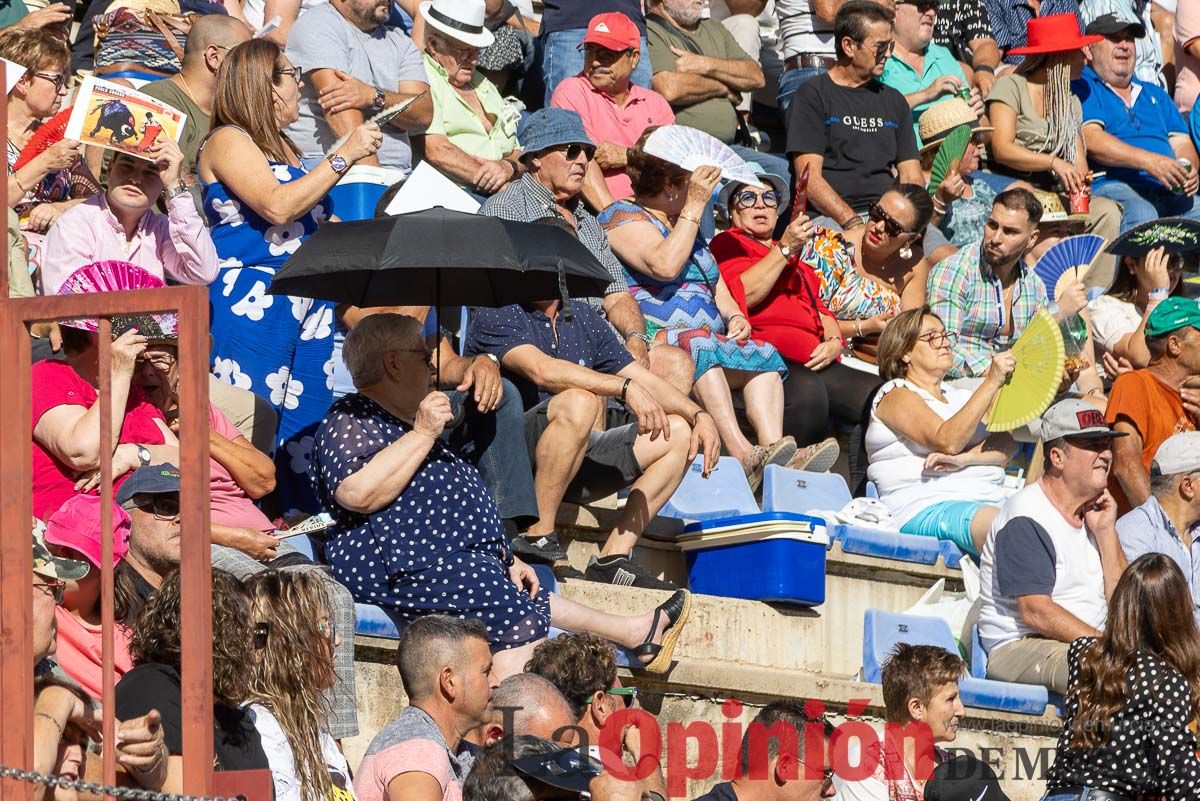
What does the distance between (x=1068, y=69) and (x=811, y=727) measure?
7.03 metres

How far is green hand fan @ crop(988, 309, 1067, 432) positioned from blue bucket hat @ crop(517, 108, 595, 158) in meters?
2.12

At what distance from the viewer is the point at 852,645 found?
797 centimetres

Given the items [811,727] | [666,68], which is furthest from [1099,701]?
[666,68]

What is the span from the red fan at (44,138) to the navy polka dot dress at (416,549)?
1580mm

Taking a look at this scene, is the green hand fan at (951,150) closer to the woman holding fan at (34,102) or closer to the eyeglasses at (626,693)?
the woman holding fan at (34,102)

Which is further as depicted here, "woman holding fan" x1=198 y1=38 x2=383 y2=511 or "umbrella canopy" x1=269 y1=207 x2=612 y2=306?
"woman holding fan" x1=198 y1=38 x2=383 y2=511

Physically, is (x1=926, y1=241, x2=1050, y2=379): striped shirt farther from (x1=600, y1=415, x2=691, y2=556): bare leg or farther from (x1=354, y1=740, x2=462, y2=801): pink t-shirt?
(x1=354, y1=740, x2=462, y2=801): pink t-shirt

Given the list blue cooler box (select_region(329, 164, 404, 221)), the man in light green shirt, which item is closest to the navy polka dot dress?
blue cooler box (select_region(329, 164, 404, 221))

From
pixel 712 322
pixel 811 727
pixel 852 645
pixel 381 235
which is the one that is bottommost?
pixel 852 645

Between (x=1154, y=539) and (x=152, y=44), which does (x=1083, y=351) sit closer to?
(x=1154, y=539)

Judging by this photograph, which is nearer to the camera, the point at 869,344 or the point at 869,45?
the point at 869,344

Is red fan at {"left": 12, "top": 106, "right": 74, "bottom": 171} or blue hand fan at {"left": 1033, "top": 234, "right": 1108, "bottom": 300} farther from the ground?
red fan at {"left": 12, "top": 106, "right": 74, "bottom": 171}

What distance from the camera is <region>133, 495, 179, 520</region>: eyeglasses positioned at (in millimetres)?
5457

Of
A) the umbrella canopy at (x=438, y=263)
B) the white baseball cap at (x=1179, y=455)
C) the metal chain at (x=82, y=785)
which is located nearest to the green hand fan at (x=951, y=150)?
the white baseball cap at (x=1179, y=455)
